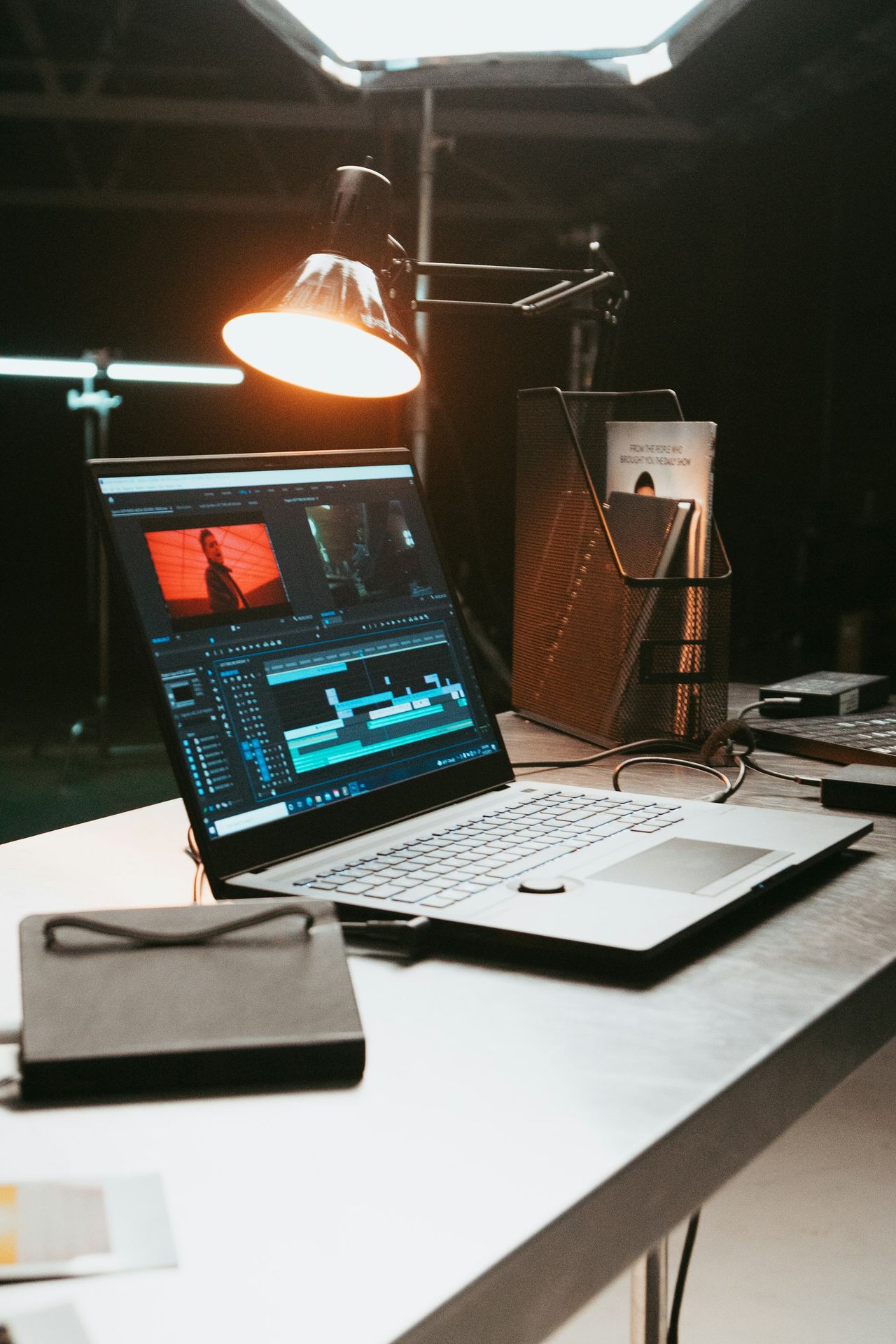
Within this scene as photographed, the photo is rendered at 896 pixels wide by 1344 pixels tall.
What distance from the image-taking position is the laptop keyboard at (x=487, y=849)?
26.5 inches

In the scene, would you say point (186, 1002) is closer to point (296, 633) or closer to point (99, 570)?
point (296, 633)

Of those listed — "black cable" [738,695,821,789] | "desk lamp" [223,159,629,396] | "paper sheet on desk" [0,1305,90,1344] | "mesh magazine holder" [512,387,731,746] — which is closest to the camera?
"paper sheet on desk" [0,1305,90,1344]

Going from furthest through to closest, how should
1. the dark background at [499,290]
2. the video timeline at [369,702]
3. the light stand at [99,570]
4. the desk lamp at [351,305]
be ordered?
the dark background at [499,290] < the light stand at [99,570] < the desk lamp at [351,305] < the video timeline at [369,702]

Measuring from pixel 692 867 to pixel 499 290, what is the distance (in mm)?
4827

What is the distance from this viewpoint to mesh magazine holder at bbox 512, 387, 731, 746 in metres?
1.18

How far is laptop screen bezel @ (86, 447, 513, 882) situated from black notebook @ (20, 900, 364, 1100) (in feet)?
0.42

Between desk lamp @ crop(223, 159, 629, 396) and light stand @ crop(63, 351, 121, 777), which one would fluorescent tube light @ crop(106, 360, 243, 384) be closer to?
light stand @ crop(63, 351, 121, 777)

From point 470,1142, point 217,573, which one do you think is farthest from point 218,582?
point 470,1142

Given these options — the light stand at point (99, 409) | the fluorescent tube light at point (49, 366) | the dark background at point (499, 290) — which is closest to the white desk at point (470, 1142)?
the light stand at point (99, 409)

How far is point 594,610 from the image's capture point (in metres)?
1.22

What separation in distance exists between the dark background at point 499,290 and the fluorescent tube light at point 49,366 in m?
1.07

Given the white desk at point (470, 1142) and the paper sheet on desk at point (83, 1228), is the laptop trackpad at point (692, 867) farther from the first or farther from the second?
the paper sheet on desk at point (83, 1228)

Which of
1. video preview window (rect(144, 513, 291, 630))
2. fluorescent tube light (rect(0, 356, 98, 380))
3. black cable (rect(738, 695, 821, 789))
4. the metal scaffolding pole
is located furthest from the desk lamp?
fluorescent tube light (rect(0, 356, 98, 380))

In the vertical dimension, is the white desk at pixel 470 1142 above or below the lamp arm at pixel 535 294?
below
